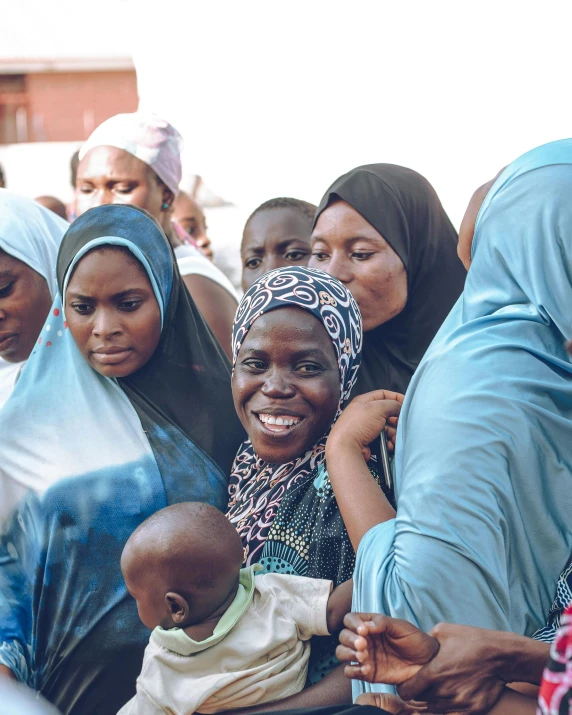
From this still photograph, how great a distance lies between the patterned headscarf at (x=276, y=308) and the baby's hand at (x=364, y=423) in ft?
0.57

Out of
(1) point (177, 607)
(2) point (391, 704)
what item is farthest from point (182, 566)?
(2) point (391, 704)

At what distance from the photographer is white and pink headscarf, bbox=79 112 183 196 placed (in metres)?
4.56

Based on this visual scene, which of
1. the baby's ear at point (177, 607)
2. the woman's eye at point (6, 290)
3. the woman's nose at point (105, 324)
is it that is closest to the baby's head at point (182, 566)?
the baby's ear at point (177, 607)

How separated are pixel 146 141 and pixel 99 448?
2.21 m

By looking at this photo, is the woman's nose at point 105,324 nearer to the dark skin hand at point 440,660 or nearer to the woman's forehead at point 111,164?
the dark skin hand at point 440,660

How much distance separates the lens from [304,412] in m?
2.52

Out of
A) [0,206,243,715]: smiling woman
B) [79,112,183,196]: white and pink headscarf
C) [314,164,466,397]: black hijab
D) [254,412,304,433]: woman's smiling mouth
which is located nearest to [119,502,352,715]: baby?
[254,412,304,433]: woman's smiling mouth

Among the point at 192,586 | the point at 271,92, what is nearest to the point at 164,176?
the point at 271,92

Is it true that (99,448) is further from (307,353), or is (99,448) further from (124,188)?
(124,188)

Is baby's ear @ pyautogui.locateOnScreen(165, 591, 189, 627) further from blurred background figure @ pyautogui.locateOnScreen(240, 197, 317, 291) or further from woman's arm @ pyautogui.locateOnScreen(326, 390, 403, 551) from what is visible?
blurred background figure @ pyautogui.locateOnScreen(240, 197, 317, 291)

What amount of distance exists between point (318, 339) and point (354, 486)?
472 mm

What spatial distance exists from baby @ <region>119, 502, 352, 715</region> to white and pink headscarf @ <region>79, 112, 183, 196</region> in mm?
2663

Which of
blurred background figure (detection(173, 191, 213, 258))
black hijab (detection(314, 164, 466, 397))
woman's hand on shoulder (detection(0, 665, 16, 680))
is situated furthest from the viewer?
blurred background figure (detection(173, 191, 213, 258))

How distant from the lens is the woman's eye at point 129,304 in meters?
2.89
